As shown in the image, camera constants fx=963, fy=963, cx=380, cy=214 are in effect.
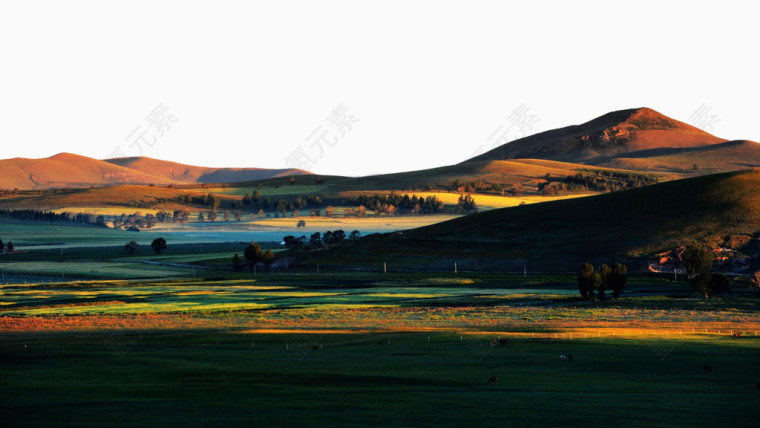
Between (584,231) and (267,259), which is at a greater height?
(584,231)

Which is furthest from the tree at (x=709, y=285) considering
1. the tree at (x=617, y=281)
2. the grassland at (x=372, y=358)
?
the tree at (x=617, y=281)

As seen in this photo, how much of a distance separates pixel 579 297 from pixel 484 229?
76.0 meters

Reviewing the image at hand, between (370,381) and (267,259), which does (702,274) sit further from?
(267,259)

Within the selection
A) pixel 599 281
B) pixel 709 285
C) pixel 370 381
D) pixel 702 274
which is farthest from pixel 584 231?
pixel 370 381

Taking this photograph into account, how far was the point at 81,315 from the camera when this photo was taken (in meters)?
92.6

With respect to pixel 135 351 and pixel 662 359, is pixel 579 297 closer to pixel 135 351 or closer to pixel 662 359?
pixel 662 359

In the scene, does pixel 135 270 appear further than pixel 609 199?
No

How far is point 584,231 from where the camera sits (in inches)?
6850

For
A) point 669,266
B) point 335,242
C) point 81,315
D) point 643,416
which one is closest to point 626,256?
point 669,266

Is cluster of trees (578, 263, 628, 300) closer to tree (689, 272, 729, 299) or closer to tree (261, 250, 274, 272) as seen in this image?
tree (689, 272, 729, 299)

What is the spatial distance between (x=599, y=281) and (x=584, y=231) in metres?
66.5

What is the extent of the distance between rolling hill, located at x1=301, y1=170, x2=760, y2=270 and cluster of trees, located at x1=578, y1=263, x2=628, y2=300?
126ft

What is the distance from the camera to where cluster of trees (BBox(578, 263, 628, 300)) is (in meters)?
108

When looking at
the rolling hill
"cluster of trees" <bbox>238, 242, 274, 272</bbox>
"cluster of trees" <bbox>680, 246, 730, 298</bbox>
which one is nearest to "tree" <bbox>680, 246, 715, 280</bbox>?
"cluster of trees" <bbox>680, 246, 730, 298</bbox>
